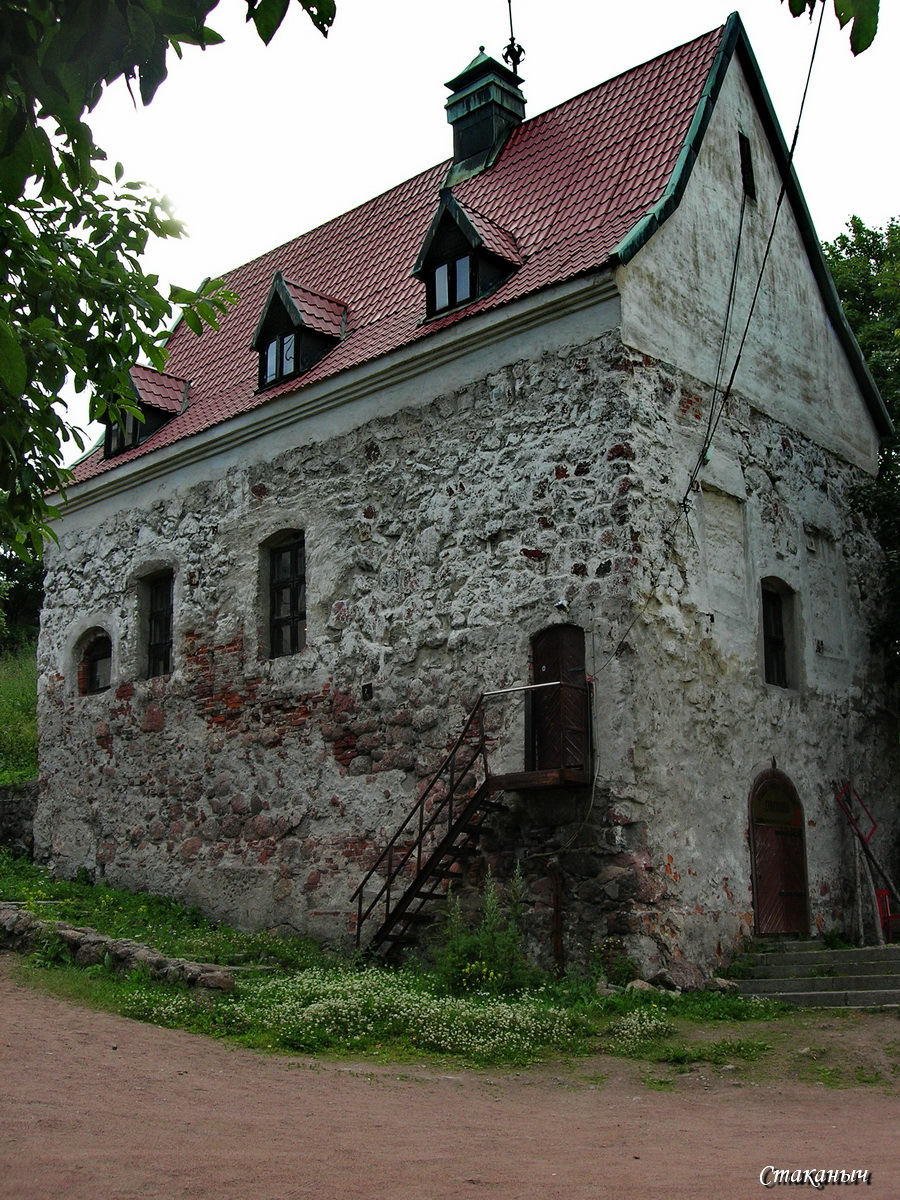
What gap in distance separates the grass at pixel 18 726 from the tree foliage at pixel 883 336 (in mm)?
12559

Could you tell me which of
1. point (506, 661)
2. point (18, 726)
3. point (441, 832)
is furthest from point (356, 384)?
point (18, 726)

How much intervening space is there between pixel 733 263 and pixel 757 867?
6643mm

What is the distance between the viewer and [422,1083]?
7867 millimetres

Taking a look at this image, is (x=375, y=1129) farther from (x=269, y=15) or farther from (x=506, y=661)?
(x=506, y=661)

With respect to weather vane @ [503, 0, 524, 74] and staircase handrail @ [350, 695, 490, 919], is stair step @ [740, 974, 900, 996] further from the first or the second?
weather vane @ [503, 0, 524, 74]

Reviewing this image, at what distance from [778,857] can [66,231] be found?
29.9 ft

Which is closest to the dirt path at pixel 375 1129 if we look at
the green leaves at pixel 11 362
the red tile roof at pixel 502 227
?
the green leaves at pixel 11 362

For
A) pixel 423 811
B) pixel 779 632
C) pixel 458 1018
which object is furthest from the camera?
pixel 779 632

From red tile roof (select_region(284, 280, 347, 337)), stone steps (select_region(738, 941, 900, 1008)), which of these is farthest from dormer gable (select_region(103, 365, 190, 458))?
stone steps (select_region(738, 941, 900, 1008))

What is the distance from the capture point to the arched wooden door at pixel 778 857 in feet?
39.7

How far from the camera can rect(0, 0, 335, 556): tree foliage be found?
3639 millimetres

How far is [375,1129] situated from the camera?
6441 mm

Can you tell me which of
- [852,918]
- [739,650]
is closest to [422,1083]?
[739,650]

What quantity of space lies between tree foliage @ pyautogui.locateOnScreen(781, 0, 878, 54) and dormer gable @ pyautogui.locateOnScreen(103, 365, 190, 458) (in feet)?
48.8
